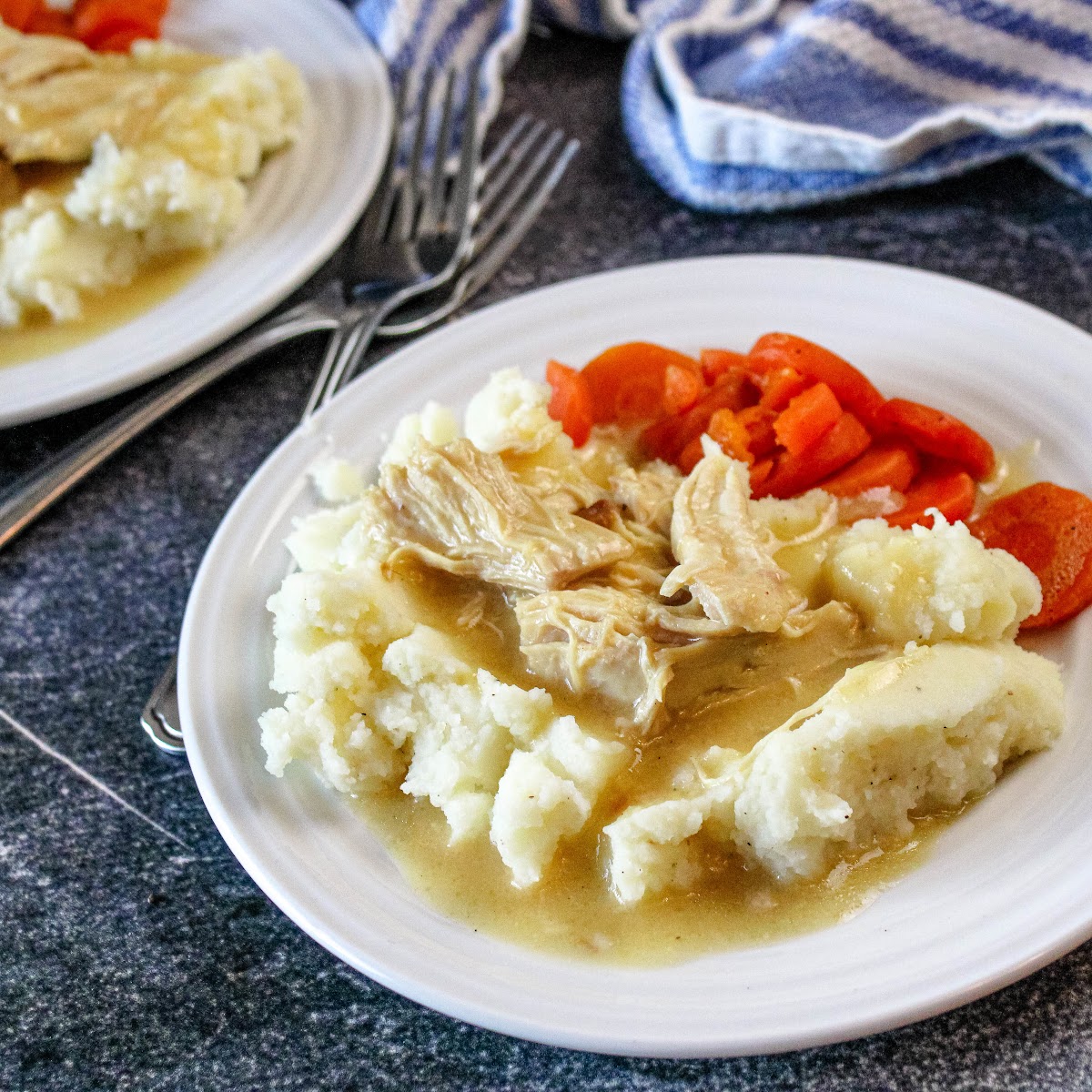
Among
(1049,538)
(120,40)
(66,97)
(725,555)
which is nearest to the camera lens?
(725,555)

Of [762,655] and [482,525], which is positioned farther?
[482,525]

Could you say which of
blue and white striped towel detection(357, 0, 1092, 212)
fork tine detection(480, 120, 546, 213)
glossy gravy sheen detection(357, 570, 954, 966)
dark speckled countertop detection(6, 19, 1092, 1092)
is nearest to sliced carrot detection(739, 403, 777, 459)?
glossy gravy sheen detection(357, 570, 954, 966)

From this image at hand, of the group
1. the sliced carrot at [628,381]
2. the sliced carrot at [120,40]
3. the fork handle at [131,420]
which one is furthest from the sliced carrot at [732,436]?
the sliced carrot at [120,40]

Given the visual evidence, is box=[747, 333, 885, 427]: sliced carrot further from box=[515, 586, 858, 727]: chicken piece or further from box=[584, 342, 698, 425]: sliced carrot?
box=[515, 586, 858, 727]: chicken piece

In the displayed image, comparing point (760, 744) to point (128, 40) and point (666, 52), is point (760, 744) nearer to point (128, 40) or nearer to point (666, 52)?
point (666, 52)

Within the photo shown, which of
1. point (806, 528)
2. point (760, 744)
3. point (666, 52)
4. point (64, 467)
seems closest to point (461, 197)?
point (666, 52)

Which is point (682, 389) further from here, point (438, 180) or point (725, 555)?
point (438, 180)

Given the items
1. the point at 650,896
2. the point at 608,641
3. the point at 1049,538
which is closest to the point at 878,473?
the point at 1049,538
